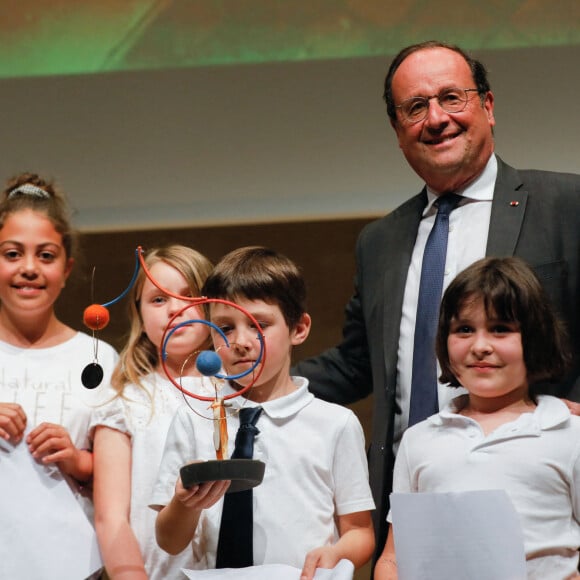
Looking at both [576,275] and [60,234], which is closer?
[576,275]

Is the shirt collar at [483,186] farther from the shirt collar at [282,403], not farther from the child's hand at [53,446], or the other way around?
the child's hand at [53,446]

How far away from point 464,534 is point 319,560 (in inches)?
12.1

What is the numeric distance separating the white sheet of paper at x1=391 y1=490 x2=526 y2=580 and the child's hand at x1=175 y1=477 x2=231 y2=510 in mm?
304

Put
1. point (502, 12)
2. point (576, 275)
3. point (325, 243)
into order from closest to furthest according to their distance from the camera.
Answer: point (576, 275)
point (502, 12)
point (325, 243)

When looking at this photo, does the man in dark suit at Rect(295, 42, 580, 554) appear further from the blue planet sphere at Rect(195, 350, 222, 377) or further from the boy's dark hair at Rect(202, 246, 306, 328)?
the blue planet sphere at Rect(195, 350, 222, 377)

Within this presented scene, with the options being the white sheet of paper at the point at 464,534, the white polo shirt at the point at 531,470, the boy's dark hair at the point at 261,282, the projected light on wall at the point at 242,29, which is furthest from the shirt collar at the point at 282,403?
the projected light on wall at the point at 242,29

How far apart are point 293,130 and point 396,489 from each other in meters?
1.84

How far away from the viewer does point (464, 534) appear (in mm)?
1691

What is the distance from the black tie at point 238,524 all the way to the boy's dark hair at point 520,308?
44 centimetres

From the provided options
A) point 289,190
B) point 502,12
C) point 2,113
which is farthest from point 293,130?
point 2,113

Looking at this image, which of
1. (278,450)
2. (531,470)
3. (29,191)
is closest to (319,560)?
(278,450)

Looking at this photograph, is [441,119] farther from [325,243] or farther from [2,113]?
[2,113]

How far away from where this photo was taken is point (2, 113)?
363 centimetres

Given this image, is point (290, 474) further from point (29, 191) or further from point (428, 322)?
point (29, 191)
